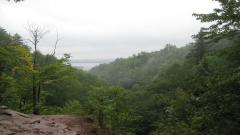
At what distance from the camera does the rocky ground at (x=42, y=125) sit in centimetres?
1223

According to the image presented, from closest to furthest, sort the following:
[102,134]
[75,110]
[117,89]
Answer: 1. [102,134]
2. [117,89]
3. [75,110]

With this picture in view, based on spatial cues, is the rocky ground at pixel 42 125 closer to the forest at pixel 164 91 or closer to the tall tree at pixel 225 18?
the forest at pixel 164 91

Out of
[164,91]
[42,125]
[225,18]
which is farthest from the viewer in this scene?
[164,91]

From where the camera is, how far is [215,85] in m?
9.93

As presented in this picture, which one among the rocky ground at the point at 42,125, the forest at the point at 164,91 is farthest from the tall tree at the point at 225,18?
the rocky ground at the point at 42,125

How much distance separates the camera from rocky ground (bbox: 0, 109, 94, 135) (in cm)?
1223

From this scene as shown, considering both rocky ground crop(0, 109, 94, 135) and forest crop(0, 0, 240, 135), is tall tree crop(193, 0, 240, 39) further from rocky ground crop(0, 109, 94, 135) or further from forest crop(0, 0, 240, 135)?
rocky ground crop(0, 109, 94, 135)

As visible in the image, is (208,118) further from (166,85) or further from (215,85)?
(166,85)

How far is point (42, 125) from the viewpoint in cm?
1387

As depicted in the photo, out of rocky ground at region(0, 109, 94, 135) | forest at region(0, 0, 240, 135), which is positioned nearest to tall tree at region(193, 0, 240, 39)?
forest at region(0, 0, 240, 135)

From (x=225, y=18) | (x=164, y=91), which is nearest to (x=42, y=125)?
(x=225, y=18)

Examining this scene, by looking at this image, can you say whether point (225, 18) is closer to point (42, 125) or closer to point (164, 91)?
point (42, 125)

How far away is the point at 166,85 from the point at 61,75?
2288 cm

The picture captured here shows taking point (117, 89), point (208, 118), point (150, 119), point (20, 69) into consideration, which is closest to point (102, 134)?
point (117, 89)
